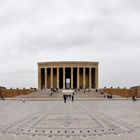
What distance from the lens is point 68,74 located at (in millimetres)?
92250

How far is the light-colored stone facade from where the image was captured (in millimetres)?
86625

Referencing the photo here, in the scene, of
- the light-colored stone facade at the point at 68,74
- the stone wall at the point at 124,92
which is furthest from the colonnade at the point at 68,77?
the stone wall at the point at 124,92

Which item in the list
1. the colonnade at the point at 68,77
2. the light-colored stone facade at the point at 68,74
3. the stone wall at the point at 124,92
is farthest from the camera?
the colonnade at the point at 68,77

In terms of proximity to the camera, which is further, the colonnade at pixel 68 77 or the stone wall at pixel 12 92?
the colonnade at pixel 68 77

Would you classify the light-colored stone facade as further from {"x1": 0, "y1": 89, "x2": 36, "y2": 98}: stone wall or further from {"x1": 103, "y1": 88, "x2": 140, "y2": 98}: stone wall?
{"x1": 103, "y1": 88, "x2": 140, "y2": 98}: stone wall

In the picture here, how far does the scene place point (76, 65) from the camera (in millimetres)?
86312

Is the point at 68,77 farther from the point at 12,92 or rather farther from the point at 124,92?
the point at 124,92

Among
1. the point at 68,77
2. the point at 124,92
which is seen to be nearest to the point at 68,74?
the point at 68,77

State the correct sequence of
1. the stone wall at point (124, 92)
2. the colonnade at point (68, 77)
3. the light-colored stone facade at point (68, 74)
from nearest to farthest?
1. the stone wall at point (124, 92)
2. the light-colored stone facade at point (68, 74)
3. the colonnade at point (68, 77)

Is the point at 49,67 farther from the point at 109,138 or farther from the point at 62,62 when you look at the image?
the point at 109,138

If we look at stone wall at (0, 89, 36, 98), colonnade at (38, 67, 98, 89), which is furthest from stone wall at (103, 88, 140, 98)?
colonnade at (38, 67, 98, 89)

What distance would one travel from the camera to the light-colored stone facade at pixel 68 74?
86.6 meters

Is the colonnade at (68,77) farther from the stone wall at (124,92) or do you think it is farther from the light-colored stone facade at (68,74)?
the stone wall at (124,92)

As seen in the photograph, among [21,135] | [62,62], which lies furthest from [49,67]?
[21,135]
